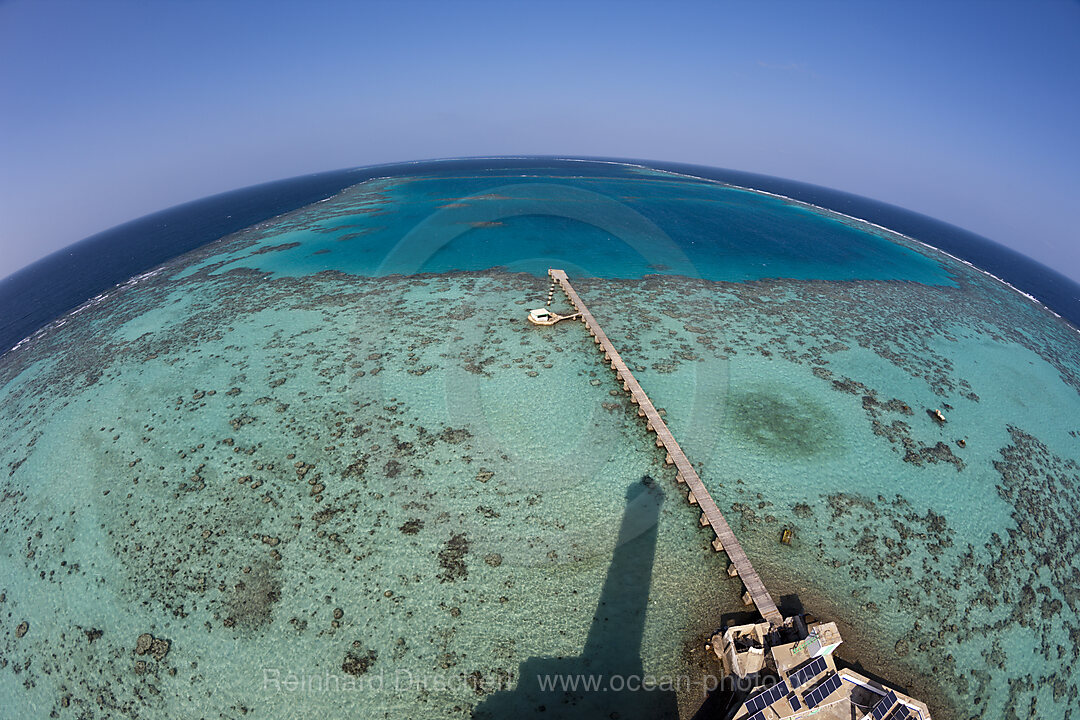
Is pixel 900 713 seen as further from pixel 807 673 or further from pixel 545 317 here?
pixel 545 317

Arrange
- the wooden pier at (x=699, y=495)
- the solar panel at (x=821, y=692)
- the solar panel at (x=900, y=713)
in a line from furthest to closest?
the wooden pier at (x=699, y=495) → the solar panel at (x=821, y=692) → the solar panel at (x=900, y=713)

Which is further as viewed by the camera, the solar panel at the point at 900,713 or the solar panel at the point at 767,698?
the solar panel at the point at 767,698

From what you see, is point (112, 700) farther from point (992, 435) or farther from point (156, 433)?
point (992, 435)

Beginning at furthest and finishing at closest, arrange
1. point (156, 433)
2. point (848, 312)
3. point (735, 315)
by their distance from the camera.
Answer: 1. point (848, 312)
2. point (735, 315)
3. point (156, 433)

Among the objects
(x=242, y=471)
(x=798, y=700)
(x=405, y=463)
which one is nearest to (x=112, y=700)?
(x=242, y=471)

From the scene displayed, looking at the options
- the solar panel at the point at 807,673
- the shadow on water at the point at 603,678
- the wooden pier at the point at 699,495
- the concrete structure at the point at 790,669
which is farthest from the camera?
the wooden pier at the point at 699,495

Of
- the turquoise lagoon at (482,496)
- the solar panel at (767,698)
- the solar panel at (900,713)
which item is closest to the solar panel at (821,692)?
the solar panel at (767,698)

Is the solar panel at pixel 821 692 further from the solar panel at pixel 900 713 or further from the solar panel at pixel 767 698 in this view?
the solar panel at pixel 900 713
